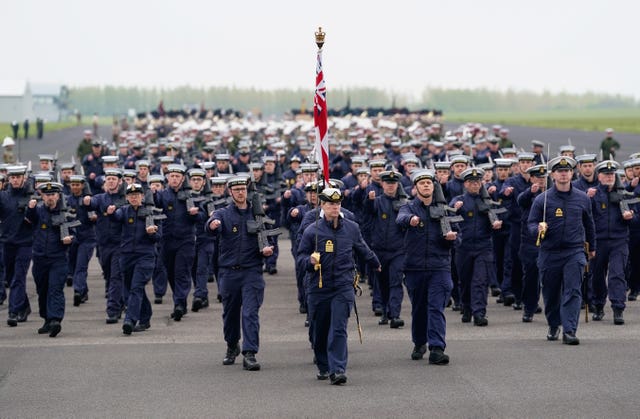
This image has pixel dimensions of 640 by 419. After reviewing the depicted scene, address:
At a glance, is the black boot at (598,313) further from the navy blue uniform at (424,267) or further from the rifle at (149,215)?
the rifle at (149,215)

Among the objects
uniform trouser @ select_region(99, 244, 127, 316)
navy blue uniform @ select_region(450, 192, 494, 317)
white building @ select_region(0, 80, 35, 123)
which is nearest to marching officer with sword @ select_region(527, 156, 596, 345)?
navy blue uniform @ select_region(450, 192, 494, 317)

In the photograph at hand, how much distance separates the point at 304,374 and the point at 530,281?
5.04 m

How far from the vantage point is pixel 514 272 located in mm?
19594

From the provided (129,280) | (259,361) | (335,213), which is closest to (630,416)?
(335,213)

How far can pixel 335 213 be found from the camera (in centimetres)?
1338

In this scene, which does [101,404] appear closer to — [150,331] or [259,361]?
[259,361]

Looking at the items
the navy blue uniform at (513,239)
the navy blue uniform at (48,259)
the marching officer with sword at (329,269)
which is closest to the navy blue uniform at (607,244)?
the navy blue uniform at (513,239)

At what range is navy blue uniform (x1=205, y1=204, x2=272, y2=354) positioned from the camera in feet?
47.0

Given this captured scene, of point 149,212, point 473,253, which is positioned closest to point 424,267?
point 473,253

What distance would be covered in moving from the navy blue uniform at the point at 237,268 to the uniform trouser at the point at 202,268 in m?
5.00

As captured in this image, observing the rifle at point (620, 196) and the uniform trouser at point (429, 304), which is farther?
the rifle at point (620, 196)

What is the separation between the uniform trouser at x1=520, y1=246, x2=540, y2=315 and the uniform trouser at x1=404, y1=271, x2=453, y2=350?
3230 millimetres

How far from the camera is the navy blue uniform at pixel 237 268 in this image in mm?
14328

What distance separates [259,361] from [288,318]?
3823mm
